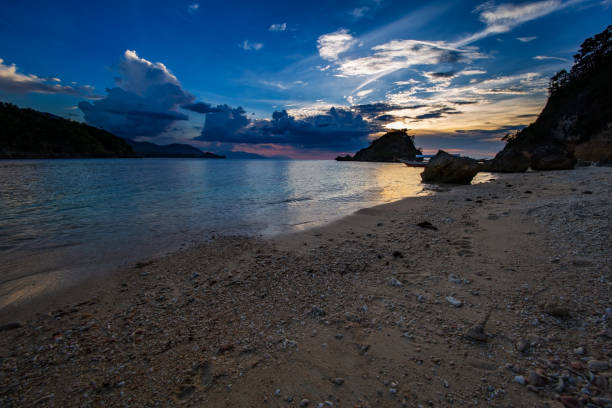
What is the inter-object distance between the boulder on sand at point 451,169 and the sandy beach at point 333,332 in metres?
19.4

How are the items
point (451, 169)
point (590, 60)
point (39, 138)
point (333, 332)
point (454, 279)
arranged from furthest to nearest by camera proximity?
1. point (39, 138)
2. point (590, 60)
3. point (451, 169)
4. point (454, 279)
5. point (333, 332)

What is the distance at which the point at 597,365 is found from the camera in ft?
7.97

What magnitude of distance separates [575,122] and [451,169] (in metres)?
45.4

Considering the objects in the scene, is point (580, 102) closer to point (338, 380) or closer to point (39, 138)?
point (338, 380)

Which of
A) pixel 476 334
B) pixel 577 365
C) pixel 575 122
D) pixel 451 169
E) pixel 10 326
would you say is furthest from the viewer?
pixel 575 122

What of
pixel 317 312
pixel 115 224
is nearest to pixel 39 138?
pixel 115 224

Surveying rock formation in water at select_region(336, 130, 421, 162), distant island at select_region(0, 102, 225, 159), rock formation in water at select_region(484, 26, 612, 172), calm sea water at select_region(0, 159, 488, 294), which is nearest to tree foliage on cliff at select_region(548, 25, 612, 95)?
rock formation in water at select_region(484, 26, 612, 172)

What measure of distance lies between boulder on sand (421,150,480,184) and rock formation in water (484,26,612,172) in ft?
49.6

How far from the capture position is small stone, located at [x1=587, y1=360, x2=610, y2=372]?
2.39m

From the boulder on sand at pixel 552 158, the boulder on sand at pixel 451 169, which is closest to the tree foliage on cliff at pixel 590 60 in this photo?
the boulder on sand at pixel 552 158

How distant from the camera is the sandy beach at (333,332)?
244 cm

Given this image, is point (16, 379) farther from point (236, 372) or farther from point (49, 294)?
point (49, 294)

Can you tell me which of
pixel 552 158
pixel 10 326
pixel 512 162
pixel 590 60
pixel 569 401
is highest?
pixel 590 60

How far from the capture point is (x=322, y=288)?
4609 millimetres
